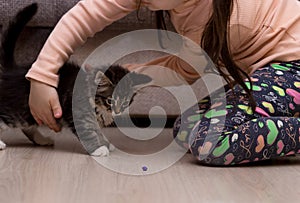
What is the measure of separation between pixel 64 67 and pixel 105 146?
24 centimetres

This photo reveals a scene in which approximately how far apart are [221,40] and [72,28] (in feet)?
1.19

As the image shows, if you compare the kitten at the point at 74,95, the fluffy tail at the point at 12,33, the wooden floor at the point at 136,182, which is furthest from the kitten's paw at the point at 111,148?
the fluffy tail at the point at 12,33

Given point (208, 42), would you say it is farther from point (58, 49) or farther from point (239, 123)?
point (58, 49)

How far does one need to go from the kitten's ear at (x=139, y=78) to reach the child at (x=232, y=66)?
0.12 m

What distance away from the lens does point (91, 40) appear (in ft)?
5.55

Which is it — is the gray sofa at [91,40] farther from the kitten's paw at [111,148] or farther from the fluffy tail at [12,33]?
the kitten's paw at [111,148]

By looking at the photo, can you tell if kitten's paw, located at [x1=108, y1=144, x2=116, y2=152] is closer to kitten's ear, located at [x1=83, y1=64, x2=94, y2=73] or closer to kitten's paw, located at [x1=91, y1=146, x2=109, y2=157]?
kitten's paw, located at [x1=91, y1=146, x2=109, y2=157]

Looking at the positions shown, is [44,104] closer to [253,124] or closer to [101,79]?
[101,79]

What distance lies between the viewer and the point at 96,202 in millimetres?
944

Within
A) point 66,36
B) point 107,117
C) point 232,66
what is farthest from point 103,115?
point 232,66

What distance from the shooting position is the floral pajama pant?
3.99 ft

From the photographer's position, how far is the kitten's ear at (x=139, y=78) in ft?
4.92

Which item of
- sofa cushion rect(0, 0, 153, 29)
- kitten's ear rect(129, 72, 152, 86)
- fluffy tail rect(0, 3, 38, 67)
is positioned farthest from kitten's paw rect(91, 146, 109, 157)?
sofa cushion rect(0, 0, 153, 29)

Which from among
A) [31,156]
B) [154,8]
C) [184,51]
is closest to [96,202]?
[31,156]
